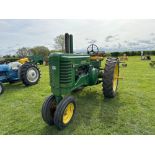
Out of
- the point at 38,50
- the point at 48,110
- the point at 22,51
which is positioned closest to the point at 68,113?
the point at 48,110

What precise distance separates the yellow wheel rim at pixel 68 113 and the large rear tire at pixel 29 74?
14.1 ft

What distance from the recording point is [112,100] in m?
5.21

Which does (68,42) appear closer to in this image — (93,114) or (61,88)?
(61,88)

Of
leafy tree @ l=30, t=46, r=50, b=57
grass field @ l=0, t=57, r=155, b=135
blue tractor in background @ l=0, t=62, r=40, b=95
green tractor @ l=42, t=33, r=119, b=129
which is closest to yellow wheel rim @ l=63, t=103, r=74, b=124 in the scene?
green tractor @ l=42, t=33, r=119, b=129

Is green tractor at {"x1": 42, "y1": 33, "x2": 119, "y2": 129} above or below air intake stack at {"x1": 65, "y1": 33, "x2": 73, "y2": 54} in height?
below

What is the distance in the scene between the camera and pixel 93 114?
431cm

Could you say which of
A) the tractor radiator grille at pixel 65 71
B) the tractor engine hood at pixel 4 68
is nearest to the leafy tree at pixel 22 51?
the tractor engine hood at pixel 4 68

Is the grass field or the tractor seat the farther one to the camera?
the tractor seat

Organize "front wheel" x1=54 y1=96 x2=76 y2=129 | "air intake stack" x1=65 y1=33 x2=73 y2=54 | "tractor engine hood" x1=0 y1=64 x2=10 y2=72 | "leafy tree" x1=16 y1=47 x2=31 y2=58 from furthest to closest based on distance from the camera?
"leafy tree" x1=16 y1=47 x2=31 y2=58
"tractor engine hood" x1=0 y1=64 x2=10 y2=72
"air intake stack" x1=65 y1=33 x2=73 y2=54
"front wheel" x1=54 y1=96 x2=76 y2=129

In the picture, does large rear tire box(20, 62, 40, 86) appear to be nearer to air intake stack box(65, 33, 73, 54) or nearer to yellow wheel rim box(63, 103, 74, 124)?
air intake stack box(65, 33, 73, 54)

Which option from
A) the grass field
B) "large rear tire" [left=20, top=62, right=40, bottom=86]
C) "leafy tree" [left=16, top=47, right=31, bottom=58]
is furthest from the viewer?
"leafy tree" [left=16, top=47, right=31, bottom=58]

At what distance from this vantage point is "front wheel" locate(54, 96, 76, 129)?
3408 mm
